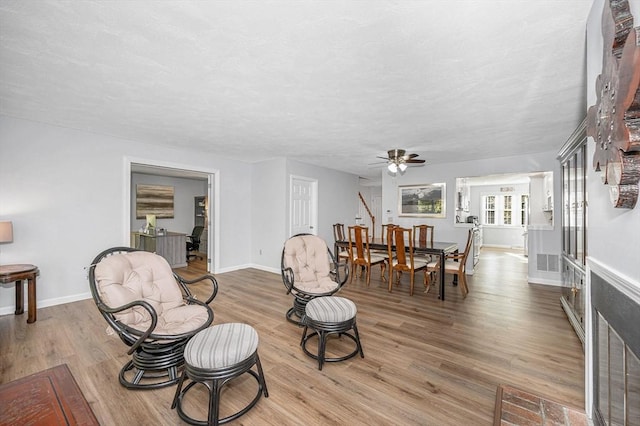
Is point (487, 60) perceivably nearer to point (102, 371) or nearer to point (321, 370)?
point (321, 370)

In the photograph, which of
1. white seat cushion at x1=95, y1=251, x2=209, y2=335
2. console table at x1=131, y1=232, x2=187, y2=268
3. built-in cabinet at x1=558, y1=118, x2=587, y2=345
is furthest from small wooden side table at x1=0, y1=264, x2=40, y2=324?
built-in cabinet at x1=558, y1=118, x2=587, y2=345

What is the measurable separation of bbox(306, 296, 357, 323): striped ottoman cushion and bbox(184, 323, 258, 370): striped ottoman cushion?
64 centimetres

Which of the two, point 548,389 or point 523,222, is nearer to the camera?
point 548,389

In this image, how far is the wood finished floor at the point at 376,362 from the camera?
1756mm

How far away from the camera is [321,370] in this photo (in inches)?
86.4

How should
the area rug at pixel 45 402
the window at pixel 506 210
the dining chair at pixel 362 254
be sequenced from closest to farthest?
the area rug at pixel 45 402, the dining chair at pixel 362 254, the window at pixel 506 210

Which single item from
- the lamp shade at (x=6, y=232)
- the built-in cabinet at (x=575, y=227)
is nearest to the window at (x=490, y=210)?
the built-in cabinet at (x=575, y=227)

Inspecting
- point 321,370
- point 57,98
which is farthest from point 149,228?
point 321,370

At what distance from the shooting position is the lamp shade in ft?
9.96

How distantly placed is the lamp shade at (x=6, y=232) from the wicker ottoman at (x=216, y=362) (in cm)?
308

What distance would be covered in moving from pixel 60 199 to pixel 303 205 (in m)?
4.11

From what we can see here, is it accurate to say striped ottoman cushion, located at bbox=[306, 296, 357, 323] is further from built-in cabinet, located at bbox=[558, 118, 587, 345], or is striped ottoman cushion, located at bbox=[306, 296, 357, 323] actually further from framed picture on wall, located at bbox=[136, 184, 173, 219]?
framed picture on wall, located at bbox=[136, 184, 173, 219]

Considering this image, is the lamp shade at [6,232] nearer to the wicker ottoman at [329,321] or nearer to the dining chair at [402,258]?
the wicker ottoman at [329,321]

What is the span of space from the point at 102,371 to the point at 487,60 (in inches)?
154
